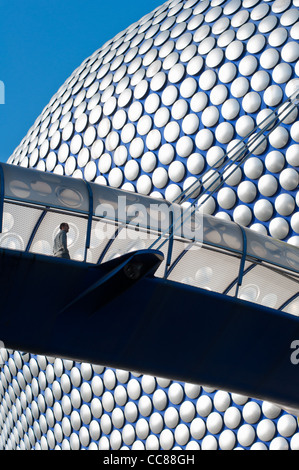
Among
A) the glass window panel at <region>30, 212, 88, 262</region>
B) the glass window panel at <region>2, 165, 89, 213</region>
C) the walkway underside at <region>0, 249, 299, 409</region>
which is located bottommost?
the walkway underside at <region>0, 249, 299, 409</region>

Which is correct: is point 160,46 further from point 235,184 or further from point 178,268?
point 178,268

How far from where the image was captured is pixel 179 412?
55.5ft

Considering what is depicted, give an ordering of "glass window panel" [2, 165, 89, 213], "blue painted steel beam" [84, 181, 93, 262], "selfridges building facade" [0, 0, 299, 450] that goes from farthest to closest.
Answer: "selfridges building facade" [0, 0, 299, 450] < "blue painted steel beam" [84, 181, 93, 262] < "glass window panel" [2, 165, 89, 213]

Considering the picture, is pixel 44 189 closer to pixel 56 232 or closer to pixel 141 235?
pixel 56 232

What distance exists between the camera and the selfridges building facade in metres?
16.1

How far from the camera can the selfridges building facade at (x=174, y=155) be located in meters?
16.1

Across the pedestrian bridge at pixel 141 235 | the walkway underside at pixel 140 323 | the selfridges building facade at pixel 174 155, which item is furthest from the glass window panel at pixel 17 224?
the selfridges building facade at pixel 174 155

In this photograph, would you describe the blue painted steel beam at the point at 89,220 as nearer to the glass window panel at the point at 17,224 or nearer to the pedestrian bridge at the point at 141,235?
the pedestrian bridge at the point at 141,235

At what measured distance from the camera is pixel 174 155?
1864 cm

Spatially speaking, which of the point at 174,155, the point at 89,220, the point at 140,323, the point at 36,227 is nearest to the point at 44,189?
the point at 36,227

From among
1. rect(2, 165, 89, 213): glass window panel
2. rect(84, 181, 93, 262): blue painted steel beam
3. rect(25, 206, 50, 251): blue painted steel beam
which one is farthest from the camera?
rect(25, 206, 50, 251): blue painted steel beam

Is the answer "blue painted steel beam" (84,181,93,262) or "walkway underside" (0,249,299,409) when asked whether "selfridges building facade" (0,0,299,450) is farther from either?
"blue painted steel beam" (84,181,93,262)

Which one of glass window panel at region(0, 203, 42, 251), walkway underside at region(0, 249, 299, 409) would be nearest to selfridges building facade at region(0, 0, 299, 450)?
walkway underside at region(0, 249, 299, 409)

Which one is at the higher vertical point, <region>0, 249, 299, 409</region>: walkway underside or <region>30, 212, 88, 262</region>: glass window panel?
<region>30, 212, 88, 262</region>: glass window panel
